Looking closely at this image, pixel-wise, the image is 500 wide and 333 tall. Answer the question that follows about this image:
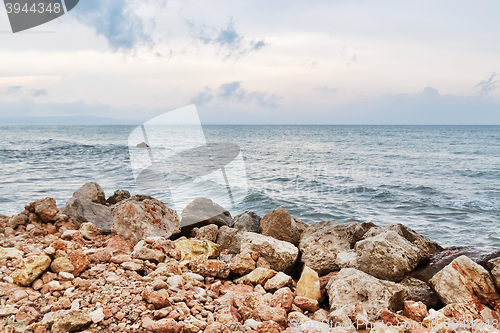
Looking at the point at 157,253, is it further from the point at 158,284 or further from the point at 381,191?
the point at 381,191

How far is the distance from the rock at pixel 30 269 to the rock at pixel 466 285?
14.8 feet

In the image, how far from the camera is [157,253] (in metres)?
4.30

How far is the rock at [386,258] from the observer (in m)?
4.36

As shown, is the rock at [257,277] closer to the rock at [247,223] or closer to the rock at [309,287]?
the rock at [309,287]

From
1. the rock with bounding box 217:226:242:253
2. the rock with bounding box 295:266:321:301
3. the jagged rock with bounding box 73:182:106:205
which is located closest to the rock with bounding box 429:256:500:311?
the rock with bounding box 295:266:321:301

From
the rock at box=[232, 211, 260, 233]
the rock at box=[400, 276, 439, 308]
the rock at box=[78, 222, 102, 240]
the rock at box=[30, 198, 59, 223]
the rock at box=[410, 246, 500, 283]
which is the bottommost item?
the rock at box=[400, 276, 439, 308]

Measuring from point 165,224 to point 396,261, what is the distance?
3456 millimetres

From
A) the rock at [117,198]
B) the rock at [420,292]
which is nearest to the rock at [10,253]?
the rock at [117,198]

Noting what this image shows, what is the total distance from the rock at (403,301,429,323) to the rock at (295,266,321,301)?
3.31 ft

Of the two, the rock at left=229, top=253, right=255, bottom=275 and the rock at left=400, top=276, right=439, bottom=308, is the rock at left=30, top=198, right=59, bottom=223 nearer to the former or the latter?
the rock at left=229, top=253, right=255, bottom=275

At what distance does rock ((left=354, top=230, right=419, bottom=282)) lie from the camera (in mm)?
4355

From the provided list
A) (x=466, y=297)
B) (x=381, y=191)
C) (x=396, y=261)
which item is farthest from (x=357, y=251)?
(x=381, y=191)

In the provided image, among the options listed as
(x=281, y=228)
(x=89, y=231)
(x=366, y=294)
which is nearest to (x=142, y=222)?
(x=89, y=231)

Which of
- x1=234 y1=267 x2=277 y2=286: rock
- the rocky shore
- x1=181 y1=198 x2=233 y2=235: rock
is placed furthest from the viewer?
x1=181 y1=198 x2=233 y2=235: rock
